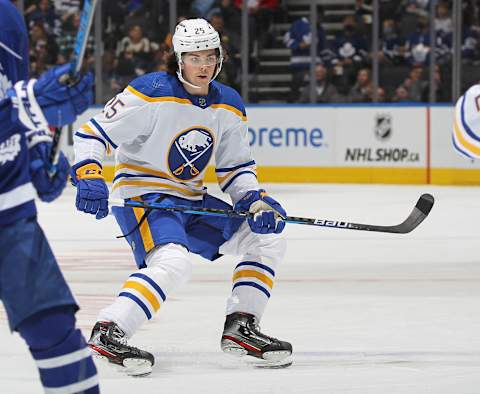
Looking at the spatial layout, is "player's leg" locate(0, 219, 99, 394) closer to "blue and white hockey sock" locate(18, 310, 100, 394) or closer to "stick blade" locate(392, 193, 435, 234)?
"blue and white hockey sock" locate(18, 310, 100, 394)

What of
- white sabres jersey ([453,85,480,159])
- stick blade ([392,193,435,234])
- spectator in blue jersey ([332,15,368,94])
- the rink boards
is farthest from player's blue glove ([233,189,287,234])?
spectator in blue jersey ([332,15,368,94])

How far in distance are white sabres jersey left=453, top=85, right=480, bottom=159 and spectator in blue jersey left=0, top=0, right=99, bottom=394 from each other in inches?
99.3

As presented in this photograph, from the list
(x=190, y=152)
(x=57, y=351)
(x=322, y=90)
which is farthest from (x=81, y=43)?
(x=322, y=90)

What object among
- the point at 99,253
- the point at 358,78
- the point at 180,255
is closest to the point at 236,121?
the point at 180,255

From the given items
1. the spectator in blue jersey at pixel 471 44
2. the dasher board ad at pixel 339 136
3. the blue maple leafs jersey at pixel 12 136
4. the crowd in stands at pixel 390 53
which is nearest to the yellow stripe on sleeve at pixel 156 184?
the blue maple leafs jersey at pixel 12 136

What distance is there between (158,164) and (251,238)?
375 mm

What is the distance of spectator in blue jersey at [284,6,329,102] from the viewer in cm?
1319

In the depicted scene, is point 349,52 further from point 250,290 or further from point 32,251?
point 32,251

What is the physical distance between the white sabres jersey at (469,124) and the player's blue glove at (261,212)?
105 cm

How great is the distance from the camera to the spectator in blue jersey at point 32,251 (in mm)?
2559

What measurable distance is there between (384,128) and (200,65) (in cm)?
800

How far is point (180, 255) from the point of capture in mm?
3922

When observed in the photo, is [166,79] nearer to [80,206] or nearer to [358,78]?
[80,206]

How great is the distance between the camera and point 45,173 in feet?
8.77
